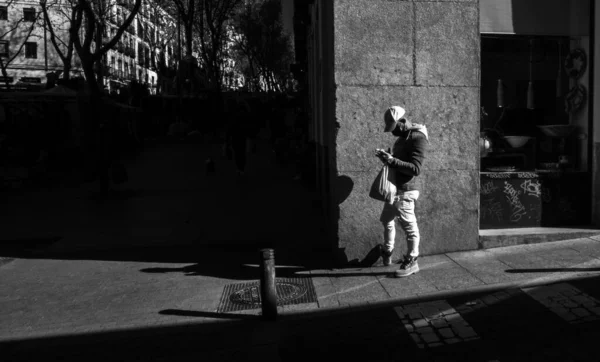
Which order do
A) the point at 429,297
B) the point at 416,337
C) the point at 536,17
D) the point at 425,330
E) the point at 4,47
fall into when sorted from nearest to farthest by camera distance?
the point at 416,337, the point at 425,330, the point at 429,297, the point at 536,17, the point at 4,47

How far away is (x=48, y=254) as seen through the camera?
8.72m

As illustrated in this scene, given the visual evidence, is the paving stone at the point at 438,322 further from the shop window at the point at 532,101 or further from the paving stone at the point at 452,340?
the shop window at the point at 532,101

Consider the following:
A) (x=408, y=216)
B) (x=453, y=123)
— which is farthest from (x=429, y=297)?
(x=453, y=123)

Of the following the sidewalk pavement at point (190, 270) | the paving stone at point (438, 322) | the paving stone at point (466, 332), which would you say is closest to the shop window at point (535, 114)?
the sidewalk pavement at point (190, 270)

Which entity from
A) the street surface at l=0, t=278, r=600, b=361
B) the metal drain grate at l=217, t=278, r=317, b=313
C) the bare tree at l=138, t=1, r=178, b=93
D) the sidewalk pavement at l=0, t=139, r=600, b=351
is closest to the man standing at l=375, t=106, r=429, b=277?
the sidewalk pavement at l=0, t=139, r=600, b=351

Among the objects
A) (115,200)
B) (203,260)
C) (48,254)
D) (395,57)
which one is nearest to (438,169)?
(395,57)

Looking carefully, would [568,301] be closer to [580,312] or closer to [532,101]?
[580,312]

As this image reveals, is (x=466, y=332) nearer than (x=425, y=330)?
Yes

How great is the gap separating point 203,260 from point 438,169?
320cm

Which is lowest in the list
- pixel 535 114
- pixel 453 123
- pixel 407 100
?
pixel 453 123

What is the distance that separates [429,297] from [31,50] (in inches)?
2062

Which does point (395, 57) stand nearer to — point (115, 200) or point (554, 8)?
point (554, 8)

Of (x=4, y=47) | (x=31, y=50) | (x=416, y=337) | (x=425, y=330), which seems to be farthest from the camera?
(x=31, y=50)

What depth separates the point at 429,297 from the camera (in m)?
5.77
